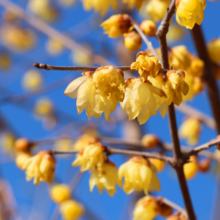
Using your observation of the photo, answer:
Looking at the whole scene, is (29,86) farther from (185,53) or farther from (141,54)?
(141,54)

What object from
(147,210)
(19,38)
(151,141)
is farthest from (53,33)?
(19,38)

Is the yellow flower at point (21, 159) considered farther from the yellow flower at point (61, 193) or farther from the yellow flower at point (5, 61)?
the yellow flower at point (5, 61)

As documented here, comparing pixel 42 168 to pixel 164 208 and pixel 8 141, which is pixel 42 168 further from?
pixel 8 141

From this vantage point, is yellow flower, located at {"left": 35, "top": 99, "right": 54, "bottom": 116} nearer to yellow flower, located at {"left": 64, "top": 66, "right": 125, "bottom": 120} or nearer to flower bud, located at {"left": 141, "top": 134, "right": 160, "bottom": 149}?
flower bud, located at {"left": 141, "top": 134, "right": 160, "bottom": 149}

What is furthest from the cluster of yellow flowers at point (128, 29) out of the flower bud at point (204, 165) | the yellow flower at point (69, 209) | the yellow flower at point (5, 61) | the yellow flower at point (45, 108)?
the yellow flower at point (5, 61)

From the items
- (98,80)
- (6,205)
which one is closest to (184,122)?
(98,80)

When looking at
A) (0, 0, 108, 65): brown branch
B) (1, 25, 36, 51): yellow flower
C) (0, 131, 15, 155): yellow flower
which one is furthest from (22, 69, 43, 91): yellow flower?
(0, 0, 108, 65): brown branch
